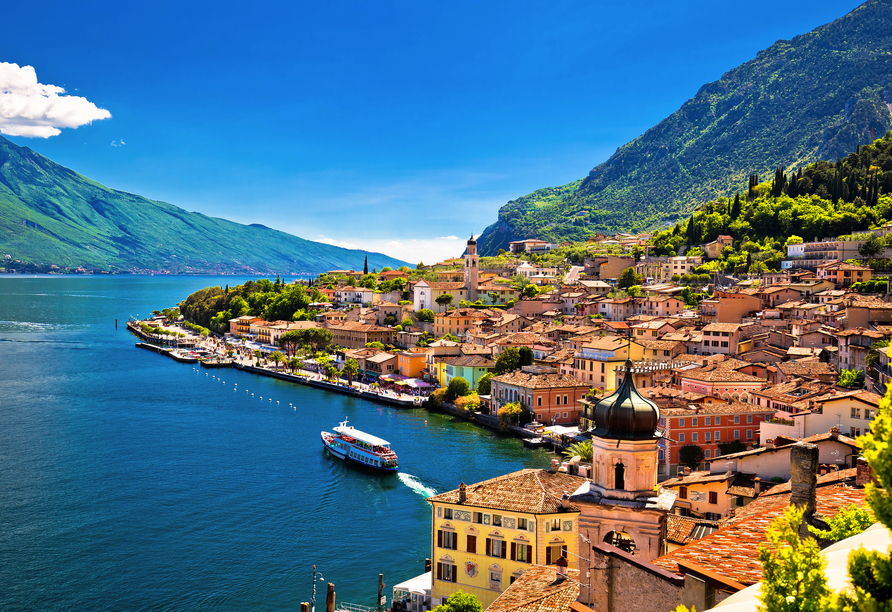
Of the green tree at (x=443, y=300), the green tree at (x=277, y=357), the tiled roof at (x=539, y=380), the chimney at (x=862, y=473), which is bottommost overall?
the green tree at (x=277, y=357)

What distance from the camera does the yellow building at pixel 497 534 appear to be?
76.2 ft

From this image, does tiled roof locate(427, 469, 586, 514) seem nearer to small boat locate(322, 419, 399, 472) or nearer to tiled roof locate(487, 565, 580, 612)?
tiled roof locate(487, 565, 580, 612)

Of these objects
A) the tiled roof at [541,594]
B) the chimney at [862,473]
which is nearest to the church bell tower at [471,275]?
the chimney at [862,473]

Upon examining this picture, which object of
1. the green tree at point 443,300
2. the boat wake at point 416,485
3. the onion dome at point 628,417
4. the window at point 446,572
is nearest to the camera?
the onion dome at point 628,417

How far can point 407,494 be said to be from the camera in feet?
127

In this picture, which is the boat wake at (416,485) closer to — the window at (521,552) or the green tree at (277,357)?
the window at (521,552)

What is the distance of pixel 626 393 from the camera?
14672 millimetres

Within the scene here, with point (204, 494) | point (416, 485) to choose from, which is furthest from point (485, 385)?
point (204, 494)

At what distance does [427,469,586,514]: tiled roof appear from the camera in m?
23.6

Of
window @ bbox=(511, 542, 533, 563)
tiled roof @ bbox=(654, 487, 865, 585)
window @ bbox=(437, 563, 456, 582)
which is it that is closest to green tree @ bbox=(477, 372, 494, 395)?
window @ bbox=(437, 563, 456, 582)

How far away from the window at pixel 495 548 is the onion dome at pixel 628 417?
1023cm

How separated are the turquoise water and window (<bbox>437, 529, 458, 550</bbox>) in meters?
3.93

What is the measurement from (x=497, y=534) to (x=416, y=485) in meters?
17.0

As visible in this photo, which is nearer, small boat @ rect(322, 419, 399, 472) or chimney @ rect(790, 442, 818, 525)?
chimney @ rect(790, 442, 818, 525)
